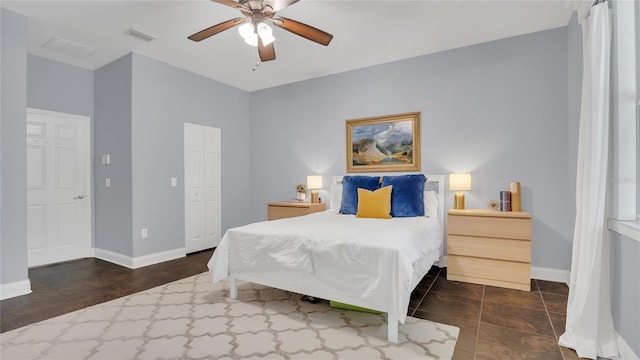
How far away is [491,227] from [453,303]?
37.6 inches

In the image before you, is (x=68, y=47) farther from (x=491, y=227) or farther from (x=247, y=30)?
(x=491, y=227)

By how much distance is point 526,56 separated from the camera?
340 centimetres

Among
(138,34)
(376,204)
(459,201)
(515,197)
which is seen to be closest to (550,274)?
(515,197)

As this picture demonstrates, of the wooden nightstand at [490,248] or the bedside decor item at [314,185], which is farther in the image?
the bedside decor item at [314,185]

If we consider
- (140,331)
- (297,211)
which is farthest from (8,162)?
(297,211)

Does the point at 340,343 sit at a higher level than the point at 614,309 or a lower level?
lower

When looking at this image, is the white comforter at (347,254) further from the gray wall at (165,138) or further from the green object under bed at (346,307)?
the gray wall at (165,138)

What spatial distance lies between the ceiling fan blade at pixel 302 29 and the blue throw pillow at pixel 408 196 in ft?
5.94

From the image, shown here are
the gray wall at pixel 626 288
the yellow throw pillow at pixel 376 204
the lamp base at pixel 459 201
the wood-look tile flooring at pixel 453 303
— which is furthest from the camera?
the lamp base at pixel 459 201

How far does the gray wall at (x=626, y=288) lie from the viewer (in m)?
1.67

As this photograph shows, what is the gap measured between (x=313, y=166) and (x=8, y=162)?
3.54 meters

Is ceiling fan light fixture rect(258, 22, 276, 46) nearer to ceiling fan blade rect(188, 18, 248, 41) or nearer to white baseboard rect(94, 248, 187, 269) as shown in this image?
ceiling fan blade rect(188, 18, 248, 41)

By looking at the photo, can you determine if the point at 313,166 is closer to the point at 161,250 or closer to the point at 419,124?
the point at 419,124

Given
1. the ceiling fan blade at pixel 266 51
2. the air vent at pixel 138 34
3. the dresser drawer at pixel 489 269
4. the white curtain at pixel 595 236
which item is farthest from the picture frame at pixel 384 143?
the air vent at pixel 138 34
